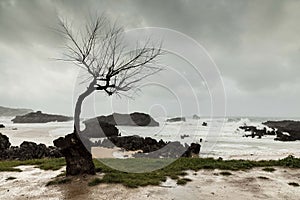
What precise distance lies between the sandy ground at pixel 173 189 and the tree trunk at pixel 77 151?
0.38 metres

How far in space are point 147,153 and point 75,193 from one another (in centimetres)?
A: 1119

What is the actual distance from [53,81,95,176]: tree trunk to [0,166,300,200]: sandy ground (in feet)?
1.23

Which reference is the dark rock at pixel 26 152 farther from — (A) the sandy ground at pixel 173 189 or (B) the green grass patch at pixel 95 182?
(B) the green grass patch at pixel 95 182

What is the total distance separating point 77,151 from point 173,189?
3026 mm

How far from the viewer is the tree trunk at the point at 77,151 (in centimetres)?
787

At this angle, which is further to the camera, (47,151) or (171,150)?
(171,150)

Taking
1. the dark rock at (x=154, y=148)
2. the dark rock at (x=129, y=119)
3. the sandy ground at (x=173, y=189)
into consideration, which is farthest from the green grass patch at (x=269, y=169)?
the dark rock at (x=129, y=119)

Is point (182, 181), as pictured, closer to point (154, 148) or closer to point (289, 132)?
point (154, 148)

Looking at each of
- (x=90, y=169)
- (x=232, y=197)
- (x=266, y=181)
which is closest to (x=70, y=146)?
(x=90, y=169)

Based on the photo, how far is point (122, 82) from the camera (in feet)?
27.6

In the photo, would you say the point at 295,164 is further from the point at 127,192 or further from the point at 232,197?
the point at 127,192

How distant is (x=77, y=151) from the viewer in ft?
Result: 26.2

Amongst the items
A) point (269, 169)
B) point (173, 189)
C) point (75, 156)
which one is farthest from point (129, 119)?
point (173, 189)

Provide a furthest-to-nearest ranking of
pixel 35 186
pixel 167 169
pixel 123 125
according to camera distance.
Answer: pixel 123 125 < pixel 167 169 < pixel 35 186
